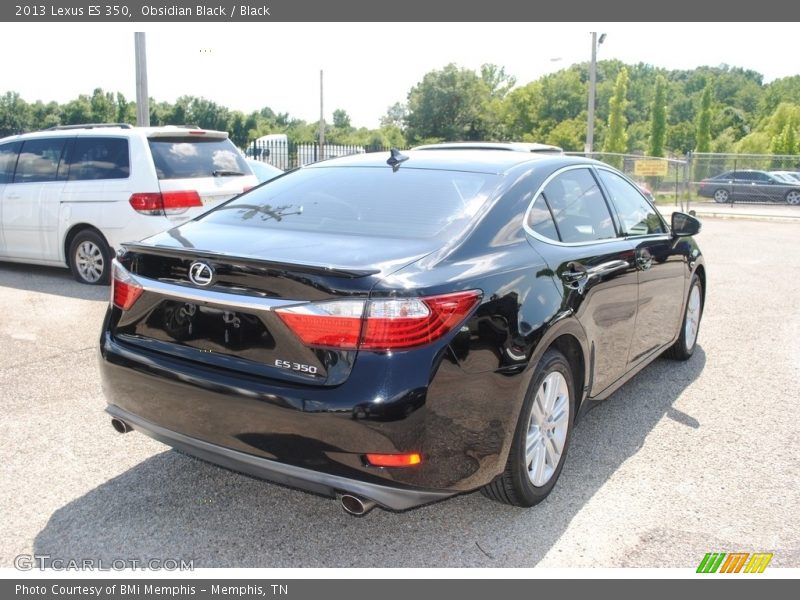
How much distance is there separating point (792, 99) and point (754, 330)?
7803cm

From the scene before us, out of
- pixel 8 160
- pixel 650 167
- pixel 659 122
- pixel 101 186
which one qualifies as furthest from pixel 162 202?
pixel 659 122

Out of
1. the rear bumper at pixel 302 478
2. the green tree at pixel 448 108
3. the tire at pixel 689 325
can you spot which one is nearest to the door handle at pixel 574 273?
the rear bumper at pixel 302 478

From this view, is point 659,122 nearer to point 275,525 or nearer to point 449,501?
point 449,501

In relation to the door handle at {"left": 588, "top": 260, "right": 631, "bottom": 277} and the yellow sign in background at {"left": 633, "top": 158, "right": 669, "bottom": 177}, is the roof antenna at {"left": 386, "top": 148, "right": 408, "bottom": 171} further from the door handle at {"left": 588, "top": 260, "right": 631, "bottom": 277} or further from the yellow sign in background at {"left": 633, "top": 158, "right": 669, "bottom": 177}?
the yellow sign in background at {"left": 633, "top": 158, "right": 669, "bottom": 177}

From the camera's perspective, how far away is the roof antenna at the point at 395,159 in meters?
3.98

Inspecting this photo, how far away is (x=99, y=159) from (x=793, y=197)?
27068 mm

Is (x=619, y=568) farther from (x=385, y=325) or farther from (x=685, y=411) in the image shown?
(x=685, y=411)

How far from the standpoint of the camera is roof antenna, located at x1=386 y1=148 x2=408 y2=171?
157 inches

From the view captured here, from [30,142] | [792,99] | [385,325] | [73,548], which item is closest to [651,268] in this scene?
[385,325]

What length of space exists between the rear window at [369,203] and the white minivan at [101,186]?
446 cm

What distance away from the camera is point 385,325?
264 cm

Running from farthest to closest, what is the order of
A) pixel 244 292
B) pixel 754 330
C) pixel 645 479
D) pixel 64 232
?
pixel 64 232, pixel 754 330, pixel 645 479, pixel 244 292

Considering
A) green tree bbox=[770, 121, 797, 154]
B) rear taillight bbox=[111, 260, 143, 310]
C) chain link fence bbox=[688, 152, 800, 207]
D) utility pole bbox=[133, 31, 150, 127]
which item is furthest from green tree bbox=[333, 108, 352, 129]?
rear taillight bbox=[111, 260, 143, 310]

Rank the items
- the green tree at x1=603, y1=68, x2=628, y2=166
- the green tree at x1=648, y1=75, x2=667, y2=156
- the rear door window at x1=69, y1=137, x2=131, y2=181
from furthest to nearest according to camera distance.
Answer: the green tree at x1=648, y1=75, x2=667, y2=156
the green tree at x1=603, y1=68, x2=628, y2=166
the rear door window at x1=69, y1=137, x2=131, y2=181
